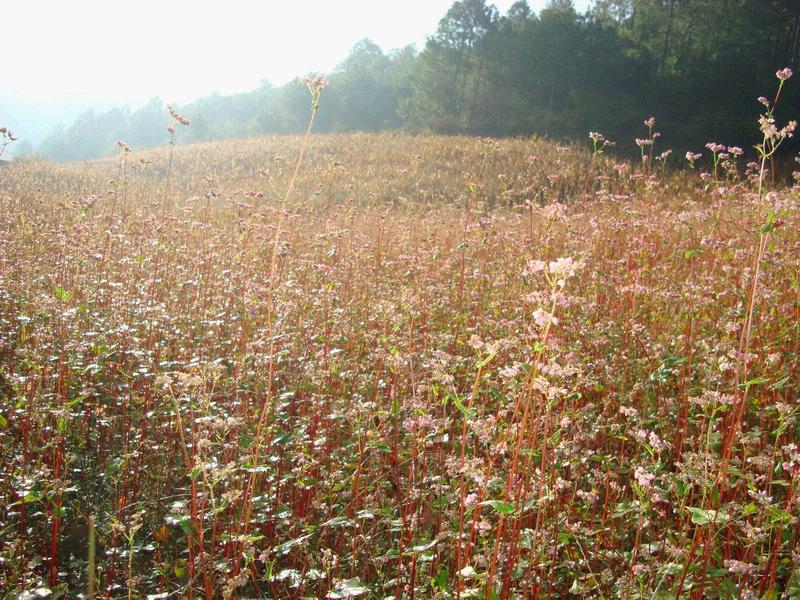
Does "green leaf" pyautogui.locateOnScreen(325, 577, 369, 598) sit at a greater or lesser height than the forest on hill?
lesser

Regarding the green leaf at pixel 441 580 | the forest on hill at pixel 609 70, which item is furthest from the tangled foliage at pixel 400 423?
the forest on hill at pixel 609 70

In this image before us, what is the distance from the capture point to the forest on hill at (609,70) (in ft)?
93.9

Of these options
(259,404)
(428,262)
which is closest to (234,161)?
(428,262)

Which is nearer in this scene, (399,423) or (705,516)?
(705,516)

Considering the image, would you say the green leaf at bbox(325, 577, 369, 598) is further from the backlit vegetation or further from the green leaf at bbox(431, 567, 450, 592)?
the green leaf at bbox(431, 567, 450, 592)

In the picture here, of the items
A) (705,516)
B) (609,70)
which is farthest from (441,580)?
(609,70)

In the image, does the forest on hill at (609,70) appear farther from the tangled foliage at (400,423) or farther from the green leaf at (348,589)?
the green leaf at (348,589)

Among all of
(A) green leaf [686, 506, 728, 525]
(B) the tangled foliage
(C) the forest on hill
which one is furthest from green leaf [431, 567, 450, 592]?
(C) the forest on hill

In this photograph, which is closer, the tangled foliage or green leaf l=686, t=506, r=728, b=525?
green leaf l=686, t=506, r=728, b=525

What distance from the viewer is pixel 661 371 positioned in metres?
2.49

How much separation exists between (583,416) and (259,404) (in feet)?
5.50

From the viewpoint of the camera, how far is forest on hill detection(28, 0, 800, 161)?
1127 inches

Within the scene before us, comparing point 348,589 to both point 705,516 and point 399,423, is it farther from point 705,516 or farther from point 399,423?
point 399,423

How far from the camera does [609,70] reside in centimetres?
3356
